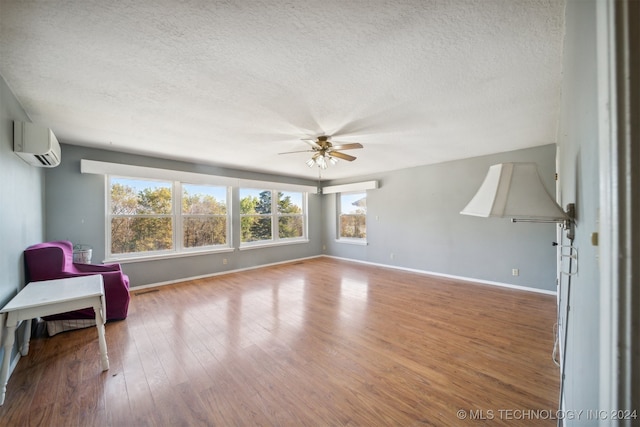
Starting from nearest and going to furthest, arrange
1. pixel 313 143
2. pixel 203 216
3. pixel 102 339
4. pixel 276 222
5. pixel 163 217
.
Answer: pixel 102 339 → pixel 313 143 → pixel 163 217 → pixel 203 216 → pixel 276 222

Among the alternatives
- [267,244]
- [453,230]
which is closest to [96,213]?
[267,244]

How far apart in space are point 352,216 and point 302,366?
16.5 feet

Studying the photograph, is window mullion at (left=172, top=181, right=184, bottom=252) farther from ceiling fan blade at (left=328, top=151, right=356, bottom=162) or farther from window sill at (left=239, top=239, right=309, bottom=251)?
ceiling fan blade at (left=328, top=151, right=356, bottom=162)

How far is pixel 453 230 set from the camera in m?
4.81

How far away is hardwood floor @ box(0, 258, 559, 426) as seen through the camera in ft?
5.26

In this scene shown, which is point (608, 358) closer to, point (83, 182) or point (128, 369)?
point (128, 369)

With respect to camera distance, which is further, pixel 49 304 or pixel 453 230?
pixel 453 230

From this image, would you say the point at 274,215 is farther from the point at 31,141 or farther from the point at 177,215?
the point at 31,141

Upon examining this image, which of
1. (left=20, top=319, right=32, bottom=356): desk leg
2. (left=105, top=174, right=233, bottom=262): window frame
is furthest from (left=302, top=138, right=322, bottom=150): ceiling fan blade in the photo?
(left=20, top=319, right=32, bottom=356): desk leg

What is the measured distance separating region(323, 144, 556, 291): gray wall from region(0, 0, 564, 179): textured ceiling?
1417 millimetres

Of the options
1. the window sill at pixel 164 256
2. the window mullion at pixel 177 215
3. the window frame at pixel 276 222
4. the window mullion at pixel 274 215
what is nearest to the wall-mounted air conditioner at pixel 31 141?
the window sill at pixel 164 256

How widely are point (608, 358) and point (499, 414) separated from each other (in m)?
1.64

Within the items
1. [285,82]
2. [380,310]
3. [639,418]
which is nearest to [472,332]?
[380,310]

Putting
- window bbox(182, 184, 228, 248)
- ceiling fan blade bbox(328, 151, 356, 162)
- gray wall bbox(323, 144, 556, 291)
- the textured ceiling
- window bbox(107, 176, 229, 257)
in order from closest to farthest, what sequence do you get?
1. the textured ceiling
2. ceiling fan blade bbox(328, 151, 356, 162)
3. gray wall bbox(323, 144, 556, 291)
4. window bbox(107, 176, 229, 257)
5. window bbox(182, 184, 228, 248)
